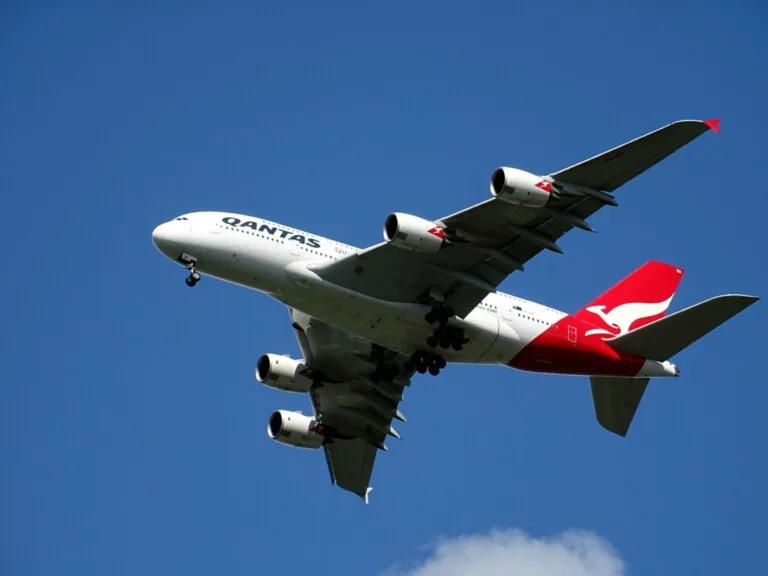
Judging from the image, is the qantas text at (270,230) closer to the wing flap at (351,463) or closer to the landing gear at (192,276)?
the landing gear at (192,276)

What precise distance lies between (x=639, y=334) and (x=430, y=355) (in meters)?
8.20

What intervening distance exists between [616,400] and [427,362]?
8.23 m

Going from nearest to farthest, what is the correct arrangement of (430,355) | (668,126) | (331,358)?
1. (668,126)
2. (430,355)
3. (331,358)

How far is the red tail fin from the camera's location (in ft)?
172

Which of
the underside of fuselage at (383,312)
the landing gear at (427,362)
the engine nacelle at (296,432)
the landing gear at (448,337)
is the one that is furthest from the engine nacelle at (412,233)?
the engine nacelle at (296,432)

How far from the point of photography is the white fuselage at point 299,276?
155 feet

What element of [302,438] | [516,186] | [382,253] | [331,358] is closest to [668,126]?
[516,186]

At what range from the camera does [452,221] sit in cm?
4594

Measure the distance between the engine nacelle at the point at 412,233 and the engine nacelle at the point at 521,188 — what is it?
3.00 metres

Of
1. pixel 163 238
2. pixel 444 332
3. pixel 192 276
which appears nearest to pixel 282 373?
pixel 192 276

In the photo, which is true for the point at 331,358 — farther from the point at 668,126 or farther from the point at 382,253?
the point at 668,126

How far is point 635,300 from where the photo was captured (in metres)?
53.4

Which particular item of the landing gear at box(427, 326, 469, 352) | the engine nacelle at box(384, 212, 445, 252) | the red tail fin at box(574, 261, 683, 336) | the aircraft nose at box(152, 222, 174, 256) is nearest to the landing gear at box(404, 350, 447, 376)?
the landing gear at box(427, 326, 469, 352)

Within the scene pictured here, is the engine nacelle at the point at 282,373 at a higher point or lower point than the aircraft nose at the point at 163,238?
lower
